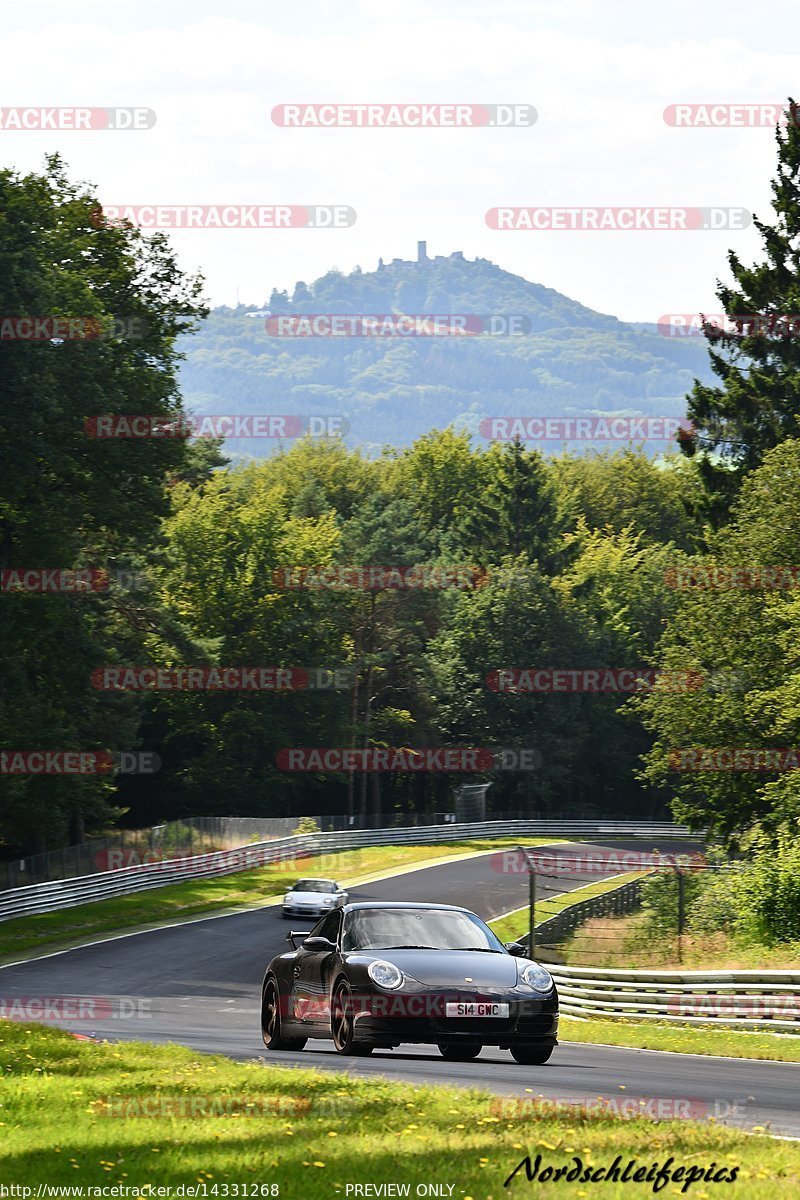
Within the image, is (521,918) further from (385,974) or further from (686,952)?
(385,974)

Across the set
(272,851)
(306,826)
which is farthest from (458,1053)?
(306,826)

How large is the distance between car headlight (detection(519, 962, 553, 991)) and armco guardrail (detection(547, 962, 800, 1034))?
30.3 ft

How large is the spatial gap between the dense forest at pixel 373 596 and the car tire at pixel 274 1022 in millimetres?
21068

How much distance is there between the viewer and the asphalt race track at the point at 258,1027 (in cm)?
1398

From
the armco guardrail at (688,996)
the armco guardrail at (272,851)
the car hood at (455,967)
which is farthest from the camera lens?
the armco guardrail at (272,851)

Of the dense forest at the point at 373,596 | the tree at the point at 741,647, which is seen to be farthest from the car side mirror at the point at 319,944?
the tree at the point at 741,647

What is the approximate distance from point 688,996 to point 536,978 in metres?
12.3

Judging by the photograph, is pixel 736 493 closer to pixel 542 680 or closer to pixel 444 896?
pixel 444 896

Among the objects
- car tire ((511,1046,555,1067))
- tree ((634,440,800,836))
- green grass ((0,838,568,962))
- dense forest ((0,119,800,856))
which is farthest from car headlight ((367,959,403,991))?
tree ((634,440,800,836))

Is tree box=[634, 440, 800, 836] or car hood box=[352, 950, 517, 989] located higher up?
tree box=[634, 440, 800, 836]

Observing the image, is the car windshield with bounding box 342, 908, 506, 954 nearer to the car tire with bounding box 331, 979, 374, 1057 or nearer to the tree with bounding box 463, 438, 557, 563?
the car tire with bounding box 331, 979, 374, 1057

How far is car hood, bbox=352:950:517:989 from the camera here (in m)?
14.1

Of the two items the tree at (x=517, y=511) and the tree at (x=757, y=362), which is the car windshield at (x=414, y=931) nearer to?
the tree at (x=757, y=362)

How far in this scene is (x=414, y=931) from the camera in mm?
15211
